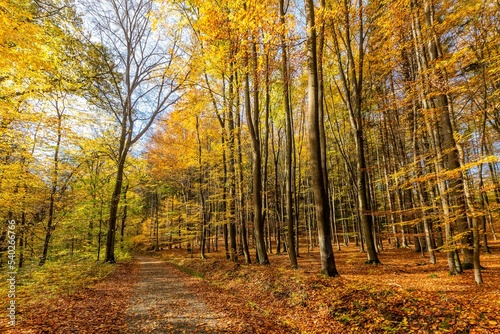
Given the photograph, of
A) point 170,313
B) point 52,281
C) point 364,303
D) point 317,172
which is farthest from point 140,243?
point 364,303

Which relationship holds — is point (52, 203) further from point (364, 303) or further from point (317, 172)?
point (364, 303)

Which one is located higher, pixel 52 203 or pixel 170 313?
pixel 52 203

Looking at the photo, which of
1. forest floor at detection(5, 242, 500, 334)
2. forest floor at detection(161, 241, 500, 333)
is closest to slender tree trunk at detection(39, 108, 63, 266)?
forest floor at detection(5, 242, 500, 334)

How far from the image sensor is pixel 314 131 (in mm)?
6996

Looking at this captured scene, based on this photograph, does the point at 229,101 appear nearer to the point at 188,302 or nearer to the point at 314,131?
the point at 314,131

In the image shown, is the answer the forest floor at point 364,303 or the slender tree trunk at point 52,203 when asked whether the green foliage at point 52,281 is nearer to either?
the slender tree trunk at point 52,203

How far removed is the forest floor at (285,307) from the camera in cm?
407

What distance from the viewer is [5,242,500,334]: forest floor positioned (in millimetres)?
4070

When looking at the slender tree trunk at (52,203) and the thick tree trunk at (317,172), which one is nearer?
the thick tree trunk at (317,172)

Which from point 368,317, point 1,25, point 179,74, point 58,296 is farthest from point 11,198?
point 368,317

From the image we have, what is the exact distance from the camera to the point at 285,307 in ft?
19.5

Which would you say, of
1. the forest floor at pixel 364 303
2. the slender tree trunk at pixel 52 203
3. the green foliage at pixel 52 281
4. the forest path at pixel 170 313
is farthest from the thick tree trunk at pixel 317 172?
the slender tree trunk at pixel 52 203

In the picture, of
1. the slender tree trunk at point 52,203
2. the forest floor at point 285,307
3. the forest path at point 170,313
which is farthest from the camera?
the slender tree trunk at point 52,203

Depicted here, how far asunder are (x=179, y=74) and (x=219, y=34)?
583cm
